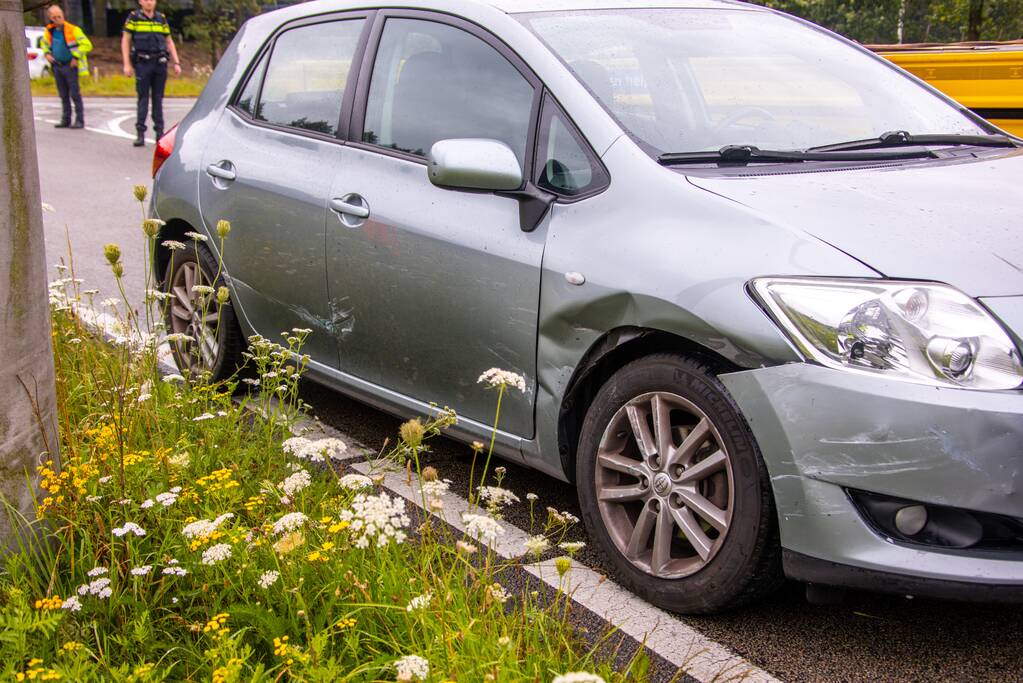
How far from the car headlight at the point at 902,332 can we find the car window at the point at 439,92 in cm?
121

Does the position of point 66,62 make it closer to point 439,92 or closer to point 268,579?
point 439,92

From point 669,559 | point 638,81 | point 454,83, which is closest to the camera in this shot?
point 669,559

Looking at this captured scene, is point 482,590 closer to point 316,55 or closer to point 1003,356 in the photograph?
point 1003,356

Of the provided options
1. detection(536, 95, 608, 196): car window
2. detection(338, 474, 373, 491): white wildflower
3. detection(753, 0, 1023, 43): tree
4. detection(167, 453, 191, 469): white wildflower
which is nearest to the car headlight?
detection(536, 95, 608, 196): car window

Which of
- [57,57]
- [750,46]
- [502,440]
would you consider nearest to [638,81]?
[750,46]

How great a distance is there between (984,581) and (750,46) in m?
2.15

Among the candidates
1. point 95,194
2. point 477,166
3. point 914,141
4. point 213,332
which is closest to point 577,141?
point 477,166

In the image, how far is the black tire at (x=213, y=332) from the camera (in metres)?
5.11

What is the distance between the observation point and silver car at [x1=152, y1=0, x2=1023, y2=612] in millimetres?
2797

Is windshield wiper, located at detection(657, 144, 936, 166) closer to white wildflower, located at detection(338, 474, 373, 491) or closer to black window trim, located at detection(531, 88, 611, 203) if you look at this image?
black window trim, located at detection(531, 88, 611, 203)

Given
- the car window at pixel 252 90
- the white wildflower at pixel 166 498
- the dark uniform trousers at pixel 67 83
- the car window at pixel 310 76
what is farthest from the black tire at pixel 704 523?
the dark uniform trousers at pixel 67 83

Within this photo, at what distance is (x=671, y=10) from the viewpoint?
4234 mm

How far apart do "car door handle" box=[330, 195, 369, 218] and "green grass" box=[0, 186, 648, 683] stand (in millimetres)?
642

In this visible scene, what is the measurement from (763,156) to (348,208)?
5.01ft
